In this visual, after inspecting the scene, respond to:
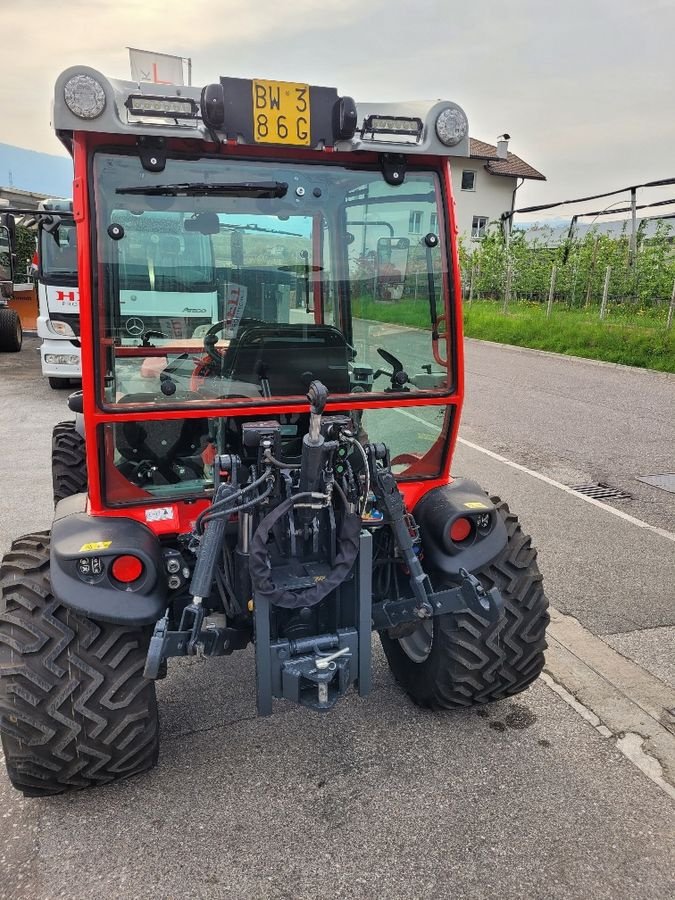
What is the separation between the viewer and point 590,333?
616 inches

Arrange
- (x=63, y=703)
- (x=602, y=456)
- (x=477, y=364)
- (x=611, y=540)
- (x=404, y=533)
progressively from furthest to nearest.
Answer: (x=477, y=364)
(x=602, y=456)
(x=611, y=540)
(x=404, y=533)
(x=63, y=703)

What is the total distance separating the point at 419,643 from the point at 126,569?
55.5 inches

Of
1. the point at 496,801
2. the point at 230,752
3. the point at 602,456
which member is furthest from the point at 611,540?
the point at 230,752

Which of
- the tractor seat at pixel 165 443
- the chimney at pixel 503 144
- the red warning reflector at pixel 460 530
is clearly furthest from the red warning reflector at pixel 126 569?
the chimney at pixel 503 144

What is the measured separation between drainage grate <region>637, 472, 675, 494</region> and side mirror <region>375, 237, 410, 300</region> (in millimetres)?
4426

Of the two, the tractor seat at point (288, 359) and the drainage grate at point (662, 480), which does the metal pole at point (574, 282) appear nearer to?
the drainage grate at point (662, 480)

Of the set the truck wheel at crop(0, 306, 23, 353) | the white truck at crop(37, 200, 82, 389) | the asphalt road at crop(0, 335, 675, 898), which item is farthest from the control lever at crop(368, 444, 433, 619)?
the truck wheel at crop(0, 306, 23, 353)

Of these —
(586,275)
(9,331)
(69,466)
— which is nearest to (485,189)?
(586,275)

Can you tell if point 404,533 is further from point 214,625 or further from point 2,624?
point 2,624

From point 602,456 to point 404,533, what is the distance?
18.2ft

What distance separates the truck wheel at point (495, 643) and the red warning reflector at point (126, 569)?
1.10 metres

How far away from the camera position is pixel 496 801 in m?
2.56

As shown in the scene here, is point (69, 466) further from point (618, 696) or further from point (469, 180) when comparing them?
point (469, 180)

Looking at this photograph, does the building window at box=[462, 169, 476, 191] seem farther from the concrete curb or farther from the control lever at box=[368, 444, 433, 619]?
the control lever at box=[368, 444, 433, 619]
